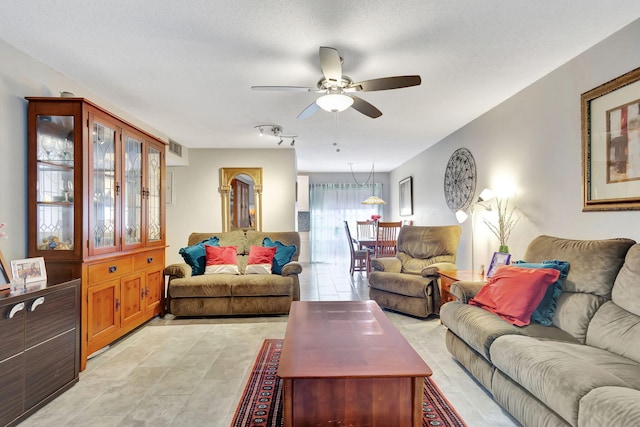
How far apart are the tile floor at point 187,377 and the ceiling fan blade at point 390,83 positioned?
2.10 m

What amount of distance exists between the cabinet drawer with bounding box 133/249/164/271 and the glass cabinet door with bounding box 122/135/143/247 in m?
0.15

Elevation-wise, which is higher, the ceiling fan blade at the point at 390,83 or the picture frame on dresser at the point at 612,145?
the ceiling fan blade at the point at 390,83

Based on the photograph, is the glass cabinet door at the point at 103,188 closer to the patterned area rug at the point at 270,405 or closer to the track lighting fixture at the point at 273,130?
the patterned area rug at the point at 270,405

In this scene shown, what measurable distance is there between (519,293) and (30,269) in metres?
3.28

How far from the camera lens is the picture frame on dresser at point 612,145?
215 centimetres

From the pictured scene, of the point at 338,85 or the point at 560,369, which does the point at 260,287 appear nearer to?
the point at 338,85

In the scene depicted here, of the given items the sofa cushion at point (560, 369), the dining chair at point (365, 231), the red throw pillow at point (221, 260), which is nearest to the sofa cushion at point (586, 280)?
the sofa cushion at point (560, 369)

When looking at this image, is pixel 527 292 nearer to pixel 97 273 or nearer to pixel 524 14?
Answer: pixel 524 14

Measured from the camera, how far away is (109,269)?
9.49ft

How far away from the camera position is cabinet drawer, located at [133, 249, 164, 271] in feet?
11.1

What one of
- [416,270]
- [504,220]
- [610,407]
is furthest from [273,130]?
[610,407]

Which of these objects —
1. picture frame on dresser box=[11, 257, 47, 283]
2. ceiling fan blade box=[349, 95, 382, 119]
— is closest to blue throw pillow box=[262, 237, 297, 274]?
ceiling fan blade box=[349, 95, 382, 119]

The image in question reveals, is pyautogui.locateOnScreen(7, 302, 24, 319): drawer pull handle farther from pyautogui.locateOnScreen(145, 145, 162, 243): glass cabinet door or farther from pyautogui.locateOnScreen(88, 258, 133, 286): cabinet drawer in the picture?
pyautogui.locateOnScreen(145, 145, 162, 243): glass cabinet door

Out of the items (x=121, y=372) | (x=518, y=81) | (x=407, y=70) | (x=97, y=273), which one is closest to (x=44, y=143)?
(x=97, y=273)
